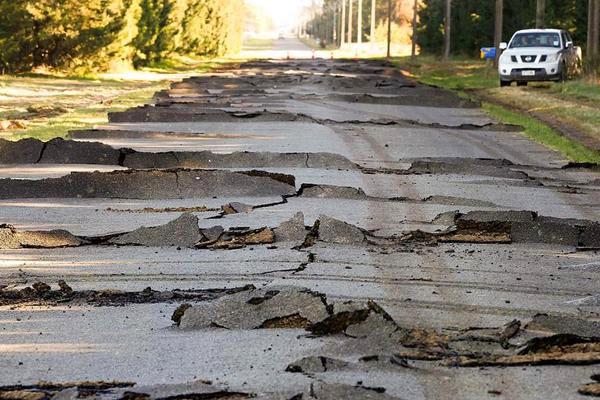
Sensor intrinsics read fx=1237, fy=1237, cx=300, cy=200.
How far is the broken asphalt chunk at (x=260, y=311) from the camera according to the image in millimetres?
7023

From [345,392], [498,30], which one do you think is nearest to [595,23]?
[498,30]

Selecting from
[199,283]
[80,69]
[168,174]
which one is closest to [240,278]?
[199,283]

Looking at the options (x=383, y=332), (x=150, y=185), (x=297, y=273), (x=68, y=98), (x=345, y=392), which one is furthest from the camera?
(x=68, y=98)

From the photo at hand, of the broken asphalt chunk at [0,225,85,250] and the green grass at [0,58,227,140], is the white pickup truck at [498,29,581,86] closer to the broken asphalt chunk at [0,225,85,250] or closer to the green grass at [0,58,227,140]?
the green grass at [0,58,227,140]

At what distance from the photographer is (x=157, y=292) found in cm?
800

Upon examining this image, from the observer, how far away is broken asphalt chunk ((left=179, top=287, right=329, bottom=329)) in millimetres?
7023

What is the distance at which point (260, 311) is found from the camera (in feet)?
23.6

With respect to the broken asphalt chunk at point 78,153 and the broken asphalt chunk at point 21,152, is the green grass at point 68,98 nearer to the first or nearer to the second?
the broken asphalt chunk at point 21,152

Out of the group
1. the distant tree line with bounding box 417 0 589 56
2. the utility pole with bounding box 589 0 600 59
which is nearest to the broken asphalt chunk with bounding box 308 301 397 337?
the utility pole with bounding box 589 0 600 59

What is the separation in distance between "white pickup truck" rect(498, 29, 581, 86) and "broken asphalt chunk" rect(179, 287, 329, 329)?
108ft

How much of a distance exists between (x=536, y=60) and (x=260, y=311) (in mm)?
33718

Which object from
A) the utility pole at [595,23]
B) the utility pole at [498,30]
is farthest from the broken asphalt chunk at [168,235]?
the utility pole at [498,30]

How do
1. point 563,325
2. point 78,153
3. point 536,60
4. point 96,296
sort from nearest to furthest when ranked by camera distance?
1. point 563,325
2. point 96,296
3. point 78,153
4. point 536,60

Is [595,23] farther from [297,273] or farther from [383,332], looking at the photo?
[383,332]
